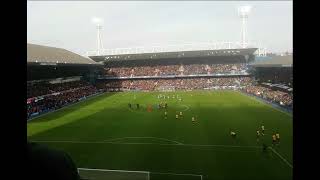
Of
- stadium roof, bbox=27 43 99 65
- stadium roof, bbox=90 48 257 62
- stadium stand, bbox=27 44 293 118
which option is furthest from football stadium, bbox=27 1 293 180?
stadium roof, bbox=27 43 99 65

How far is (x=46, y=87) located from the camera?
2491 inches

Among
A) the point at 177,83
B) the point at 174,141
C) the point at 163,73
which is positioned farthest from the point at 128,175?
the point at 163,73

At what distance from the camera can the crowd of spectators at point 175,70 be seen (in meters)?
91.4

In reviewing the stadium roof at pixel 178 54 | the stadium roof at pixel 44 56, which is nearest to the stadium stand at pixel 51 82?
the stadium roof at pixel 44 56

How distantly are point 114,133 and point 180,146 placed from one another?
7.53m

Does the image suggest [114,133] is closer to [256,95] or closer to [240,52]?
[256,95]

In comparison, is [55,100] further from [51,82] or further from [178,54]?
[178,54]

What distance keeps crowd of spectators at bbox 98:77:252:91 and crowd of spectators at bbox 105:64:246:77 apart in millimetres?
1840

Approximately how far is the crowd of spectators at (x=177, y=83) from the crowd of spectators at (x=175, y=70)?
184cm

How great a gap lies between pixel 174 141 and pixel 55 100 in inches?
1262

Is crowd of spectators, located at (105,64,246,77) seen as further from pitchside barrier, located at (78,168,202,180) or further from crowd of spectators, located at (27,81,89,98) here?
pitchside barrier, located at (78,168,202,180)
